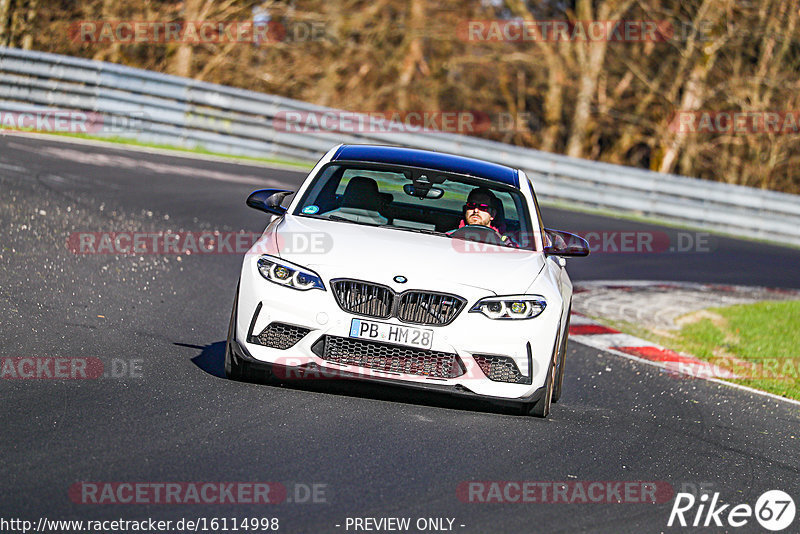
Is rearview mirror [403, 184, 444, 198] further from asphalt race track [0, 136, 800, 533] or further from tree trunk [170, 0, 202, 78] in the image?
tree trunk [170, 0, 202, 78]

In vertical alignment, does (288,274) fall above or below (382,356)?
above

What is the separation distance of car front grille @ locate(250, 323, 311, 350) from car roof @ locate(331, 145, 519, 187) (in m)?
1.80

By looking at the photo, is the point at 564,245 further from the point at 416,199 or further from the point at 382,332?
the point at 382,332

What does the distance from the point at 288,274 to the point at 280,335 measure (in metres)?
0.34

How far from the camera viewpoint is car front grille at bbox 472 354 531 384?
21.6 ft

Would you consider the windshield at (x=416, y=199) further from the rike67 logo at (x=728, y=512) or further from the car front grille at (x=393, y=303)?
the rike67 logo at (x=728, y=512)

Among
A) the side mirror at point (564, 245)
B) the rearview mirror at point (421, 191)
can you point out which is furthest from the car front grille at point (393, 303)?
the rearview mirror at point (421, 191)

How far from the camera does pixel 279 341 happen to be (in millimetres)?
6535

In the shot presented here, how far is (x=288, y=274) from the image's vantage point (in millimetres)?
6570

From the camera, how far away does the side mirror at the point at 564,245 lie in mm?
7629

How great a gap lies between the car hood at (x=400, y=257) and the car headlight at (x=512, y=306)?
5 centimetres

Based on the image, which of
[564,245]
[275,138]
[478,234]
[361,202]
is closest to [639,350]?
[564,245]

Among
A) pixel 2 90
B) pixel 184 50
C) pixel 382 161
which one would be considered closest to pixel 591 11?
pixel 184 50

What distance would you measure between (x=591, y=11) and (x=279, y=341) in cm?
3067
